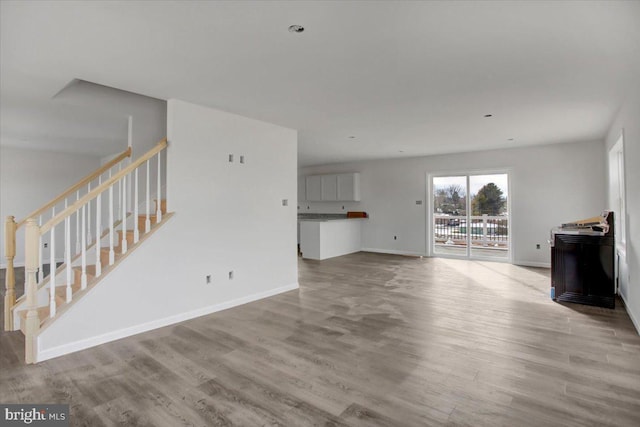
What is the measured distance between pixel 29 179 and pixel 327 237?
6.73 metres

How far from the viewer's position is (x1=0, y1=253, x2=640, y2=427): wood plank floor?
7.02ft

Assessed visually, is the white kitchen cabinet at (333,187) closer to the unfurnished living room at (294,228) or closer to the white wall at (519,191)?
the white wall at (519,191)

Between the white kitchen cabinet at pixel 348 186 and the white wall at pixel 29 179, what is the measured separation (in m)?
6.45

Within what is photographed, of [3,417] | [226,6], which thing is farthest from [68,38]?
[3,417]

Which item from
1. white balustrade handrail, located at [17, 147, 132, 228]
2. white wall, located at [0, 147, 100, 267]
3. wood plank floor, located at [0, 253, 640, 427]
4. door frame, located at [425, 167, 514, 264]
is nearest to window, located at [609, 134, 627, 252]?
wood plank floor, located at [0, 253, 640, 427]

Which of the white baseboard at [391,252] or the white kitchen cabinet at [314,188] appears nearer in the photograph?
the white baseboard at [391,252]

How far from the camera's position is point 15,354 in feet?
9.91

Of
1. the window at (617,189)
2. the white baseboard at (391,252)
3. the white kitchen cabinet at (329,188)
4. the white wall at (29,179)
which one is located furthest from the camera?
the white kitchen cabinet at (329,188)

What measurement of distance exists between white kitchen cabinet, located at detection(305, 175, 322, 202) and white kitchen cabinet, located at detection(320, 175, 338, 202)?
5.5 inches

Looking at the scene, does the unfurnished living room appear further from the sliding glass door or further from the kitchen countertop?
the kitchen countertop

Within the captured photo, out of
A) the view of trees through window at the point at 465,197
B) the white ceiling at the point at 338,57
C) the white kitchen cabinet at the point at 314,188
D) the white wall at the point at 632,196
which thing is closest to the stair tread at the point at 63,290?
the white ceiling at the point at 338,57

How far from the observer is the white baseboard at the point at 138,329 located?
2.98 metres

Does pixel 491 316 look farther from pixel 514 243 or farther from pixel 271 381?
pixel 514 243

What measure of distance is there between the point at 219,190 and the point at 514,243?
6249 mm
